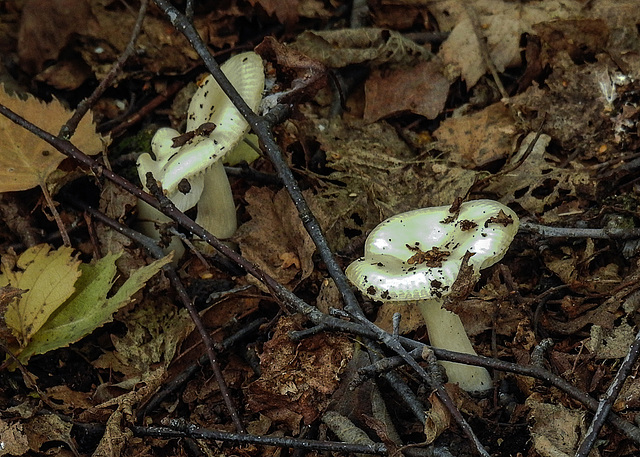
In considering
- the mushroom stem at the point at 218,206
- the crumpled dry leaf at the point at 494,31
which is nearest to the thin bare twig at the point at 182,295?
the mushroom stem at the point at 218,206

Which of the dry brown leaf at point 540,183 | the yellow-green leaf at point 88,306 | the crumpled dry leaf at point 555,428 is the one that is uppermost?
the yellow-green leaf at point 88,306

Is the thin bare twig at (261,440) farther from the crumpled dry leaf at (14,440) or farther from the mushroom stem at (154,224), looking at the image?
the mushroom stem at (154,224)

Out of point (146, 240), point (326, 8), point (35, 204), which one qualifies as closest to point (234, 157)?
point (146, 240)

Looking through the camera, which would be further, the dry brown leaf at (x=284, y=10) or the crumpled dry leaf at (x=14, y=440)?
the dry brown leaf at (x=284, y=10)

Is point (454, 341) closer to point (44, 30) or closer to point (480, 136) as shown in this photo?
point (480, 136)

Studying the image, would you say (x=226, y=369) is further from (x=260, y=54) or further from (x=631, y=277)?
(x=631, y=277)

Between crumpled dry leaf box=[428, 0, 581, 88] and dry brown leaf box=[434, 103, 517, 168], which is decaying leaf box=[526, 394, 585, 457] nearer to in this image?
dry brown leaf box=[434, 103, 517, 168]
